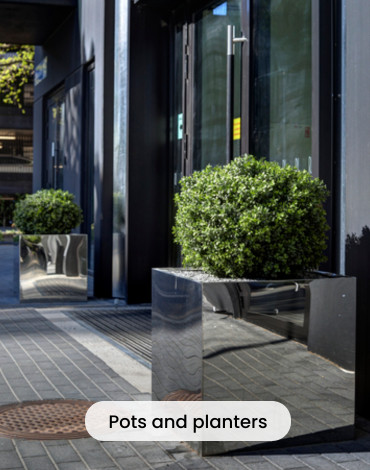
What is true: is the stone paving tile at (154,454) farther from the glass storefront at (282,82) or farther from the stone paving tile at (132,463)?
the glass storefront at (282,82)

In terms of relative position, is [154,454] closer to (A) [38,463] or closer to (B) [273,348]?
(A) [38,463]

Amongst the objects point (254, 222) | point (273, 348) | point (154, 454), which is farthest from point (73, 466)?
point (254, 222)

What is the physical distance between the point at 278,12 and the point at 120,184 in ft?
13.4

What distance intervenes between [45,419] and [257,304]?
151 cm

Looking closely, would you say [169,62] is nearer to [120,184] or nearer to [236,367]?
[120,184]

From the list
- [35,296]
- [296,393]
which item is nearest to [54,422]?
[296,393]

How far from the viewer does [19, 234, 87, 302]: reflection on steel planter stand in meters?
9.80

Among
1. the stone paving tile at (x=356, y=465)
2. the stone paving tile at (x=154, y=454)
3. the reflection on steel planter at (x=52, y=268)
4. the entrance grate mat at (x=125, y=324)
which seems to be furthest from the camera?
the reflection on steel planter at (x=52, y=268)

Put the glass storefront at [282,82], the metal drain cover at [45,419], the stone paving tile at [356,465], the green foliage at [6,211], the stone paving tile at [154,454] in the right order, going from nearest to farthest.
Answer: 1. the stone paving tile at [356,465]
2. the stone paving tile at [154,454]
3. the metal drain cover at [45,419]
4. the glass storefront at [282,82]
5. the green foliage at [6,211]

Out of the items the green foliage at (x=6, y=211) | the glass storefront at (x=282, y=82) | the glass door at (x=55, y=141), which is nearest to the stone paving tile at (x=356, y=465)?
the glass storefront at (x=282, y=82)

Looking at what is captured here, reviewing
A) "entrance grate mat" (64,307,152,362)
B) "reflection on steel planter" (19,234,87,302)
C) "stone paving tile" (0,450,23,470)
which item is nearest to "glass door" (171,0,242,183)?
"reflection on steel planter" (19,234,87,302)

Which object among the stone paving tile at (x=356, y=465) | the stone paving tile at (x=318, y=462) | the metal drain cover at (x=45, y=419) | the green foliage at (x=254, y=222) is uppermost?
the green foliage at (x=254, y=222)

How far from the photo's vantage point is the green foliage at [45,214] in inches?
387

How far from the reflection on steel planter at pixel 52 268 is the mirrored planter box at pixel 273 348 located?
5968 millimetres
